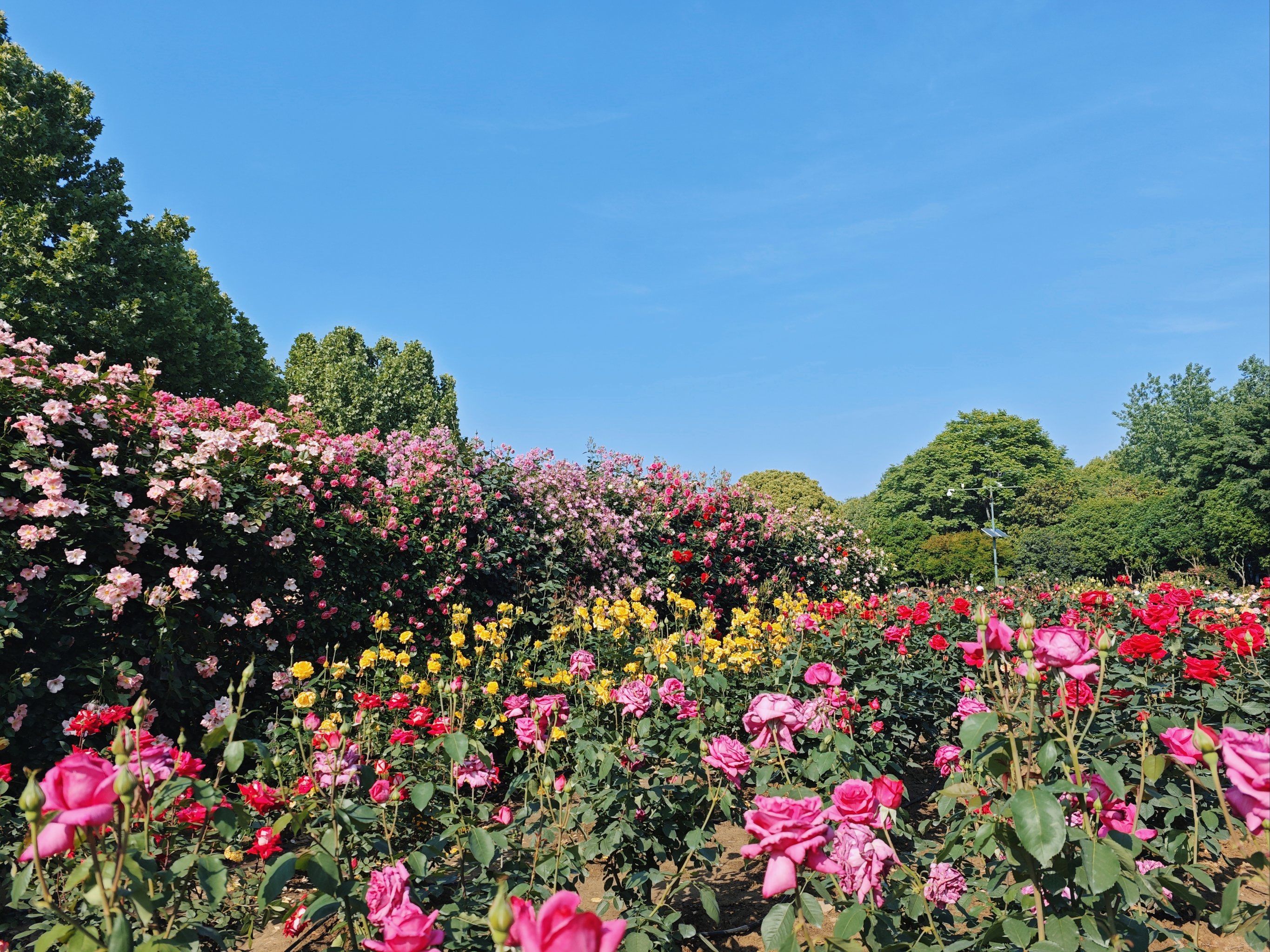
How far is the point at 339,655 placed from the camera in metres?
5.20

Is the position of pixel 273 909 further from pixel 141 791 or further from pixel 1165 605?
pixel 1165 605

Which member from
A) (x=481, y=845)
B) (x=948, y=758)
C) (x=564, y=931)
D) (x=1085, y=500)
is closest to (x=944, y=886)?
(x=948, y=758)

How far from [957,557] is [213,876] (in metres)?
31.2

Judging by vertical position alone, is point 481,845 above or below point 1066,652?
below

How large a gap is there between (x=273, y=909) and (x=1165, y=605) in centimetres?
423

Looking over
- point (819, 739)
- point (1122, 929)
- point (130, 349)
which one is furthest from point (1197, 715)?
point (130, 349)

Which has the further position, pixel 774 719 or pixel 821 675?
pixel 821 675

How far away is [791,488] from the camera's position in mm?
28969

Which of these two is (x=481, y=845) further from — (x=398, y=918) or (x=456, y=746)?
(x=398, y=918)

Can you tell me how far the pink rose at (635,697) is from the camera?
2.67m

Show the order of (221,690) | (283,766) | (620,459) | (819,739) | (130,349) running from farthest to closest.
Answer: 1. (130,349)
2. (620,459)
3. (221,690)
4. (283,766)
5. (819,739)

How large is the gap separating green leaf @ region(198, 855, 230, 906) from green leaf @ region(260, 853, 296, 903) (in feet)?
0.24

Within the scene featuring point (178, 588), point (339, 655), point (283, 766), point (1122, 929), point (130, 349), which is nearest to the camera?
point (1122, 929)

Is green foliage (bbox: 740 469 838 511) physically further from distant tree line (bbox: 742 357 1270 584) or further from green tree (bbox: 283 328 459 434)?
green tree (bbox: 283 328 459 434)
